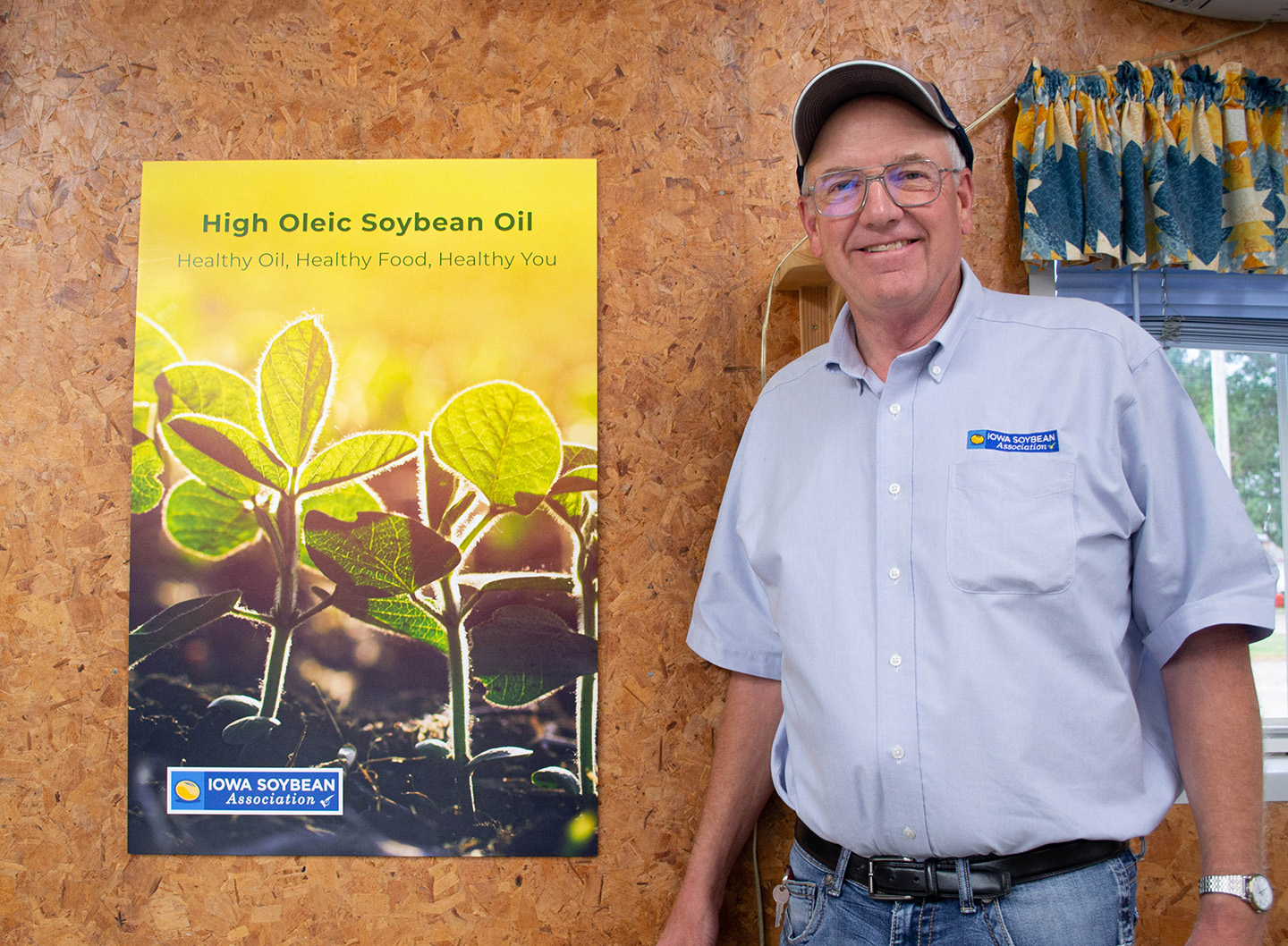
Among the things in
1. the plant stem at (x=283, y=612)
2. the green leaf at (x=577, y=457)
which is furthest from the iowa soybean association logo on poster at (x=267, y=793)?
the green leaf at (x=577, y=457)

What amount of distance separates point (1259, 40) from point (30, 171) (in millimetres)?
2413

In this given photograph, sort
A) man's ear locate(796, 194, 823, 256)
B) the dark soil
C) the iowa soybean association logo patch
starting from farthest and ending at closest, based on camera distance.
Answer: the dark soil, man's ear locate(796, 194, 823, 256), the iowa soybean association logo patch

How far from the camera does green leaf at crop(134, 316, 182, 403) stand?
152cm

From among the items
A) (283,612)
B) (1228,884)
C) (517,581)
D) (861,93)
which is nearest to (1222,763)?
(1228,884)

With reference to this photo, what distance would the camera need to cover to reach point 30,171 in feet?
5.13

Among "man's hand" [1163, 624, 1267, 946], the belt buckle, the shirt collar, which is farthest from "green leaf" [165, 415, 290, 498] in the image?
"man's hand" [1163, 624, 1267, 946]

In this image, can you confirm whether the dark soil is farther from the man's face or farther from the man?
the man's face

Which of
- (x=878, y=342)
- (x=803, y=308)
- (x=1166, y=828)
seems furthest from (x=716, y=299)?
(x=1166, y=828)

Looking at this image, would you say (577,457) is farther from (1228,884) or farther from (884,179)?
(1228,884)

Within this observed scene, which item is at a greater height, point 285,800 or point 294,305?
point 294,305

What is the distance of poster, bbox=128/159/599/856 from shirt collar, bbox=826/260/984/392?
502mm

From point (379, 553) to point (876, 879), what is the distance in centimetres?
98

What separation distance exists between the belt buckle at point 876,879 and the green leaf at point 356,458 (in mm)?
1016

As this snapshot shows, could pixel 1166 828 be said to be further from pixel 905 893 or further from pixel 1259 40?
pixel 1259 40
